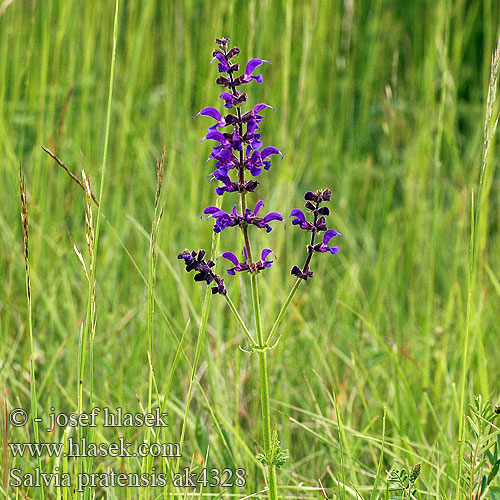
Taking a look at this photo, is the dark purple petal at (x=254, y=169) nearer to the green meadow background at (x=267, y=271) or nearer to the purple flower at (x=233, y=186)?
the purple flower at (x=233, y=186)

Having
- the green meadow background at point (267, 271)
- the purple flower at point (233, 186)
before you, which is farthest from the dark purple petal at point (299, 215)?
the green meadow background at point (267, 271)

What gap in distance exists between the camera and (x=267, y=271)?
298 cm

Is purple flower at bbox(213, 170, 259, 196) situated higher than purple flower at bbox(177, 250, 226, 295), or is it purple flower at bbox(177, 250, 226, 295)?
purple flower at bbox(213, 170, 259, 196)

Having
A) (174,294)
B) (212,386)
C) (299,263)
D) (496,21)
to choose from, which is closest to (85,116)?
→ (174,294)

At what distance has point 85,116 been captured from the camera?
2834mm

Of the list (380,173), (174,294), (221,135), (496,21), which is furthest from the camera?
(496,21)

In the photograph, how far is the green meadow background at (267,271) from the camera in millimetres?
1941

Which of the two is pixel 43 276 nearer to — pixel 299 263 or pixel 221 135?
pixel 299 263

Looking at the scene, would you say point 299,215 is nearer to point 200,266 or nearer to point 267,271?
point 200,266

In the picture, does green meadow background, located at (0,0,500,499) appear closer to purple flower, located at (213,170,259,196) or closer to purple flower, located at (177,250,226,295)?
purple flower, located at (177,250,226,295)

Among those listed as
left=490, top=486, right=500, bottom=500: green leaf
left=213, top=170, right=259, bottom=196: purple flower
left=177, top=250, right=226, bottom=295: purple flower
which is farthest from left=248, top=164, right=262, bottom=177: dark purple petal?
left=490, top=486, right=500, bottom=500: green leaf

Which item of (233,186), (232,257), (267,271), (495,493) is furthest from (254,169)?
(267,271)

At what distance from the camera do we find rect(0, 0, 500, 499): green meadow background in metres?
1.94

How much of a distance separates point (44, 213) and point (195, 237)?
1.92 feet
